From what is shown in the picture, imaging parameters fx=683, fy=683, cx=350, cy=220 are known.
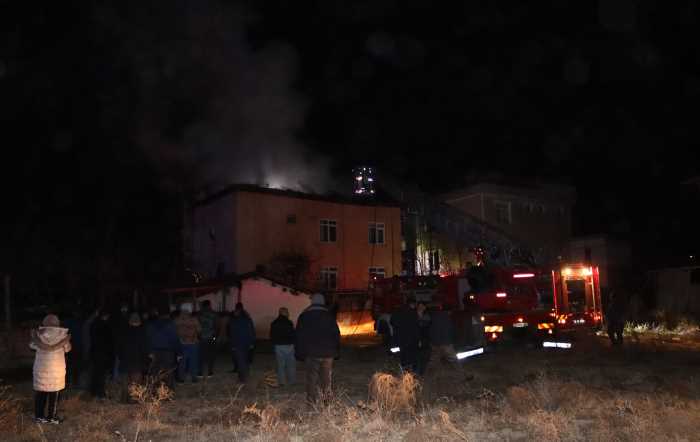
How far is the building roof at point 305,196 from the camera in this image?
29.9m

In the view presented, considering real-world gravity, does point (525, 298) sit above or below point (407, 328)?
above

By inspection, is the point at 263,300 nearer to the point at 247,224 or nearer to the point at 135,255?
the point at 247,224

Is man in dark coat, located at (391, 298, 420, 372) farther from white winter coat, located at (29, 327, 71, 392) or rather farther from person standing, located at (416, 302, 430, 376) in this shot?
white winter coat, located at (29, 327, 71, 392)

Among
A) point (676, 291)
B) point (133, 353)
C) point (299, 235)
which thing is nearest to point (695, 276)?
point (676, 291)

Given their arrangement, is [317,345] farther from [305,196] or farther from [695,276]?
[305,196]

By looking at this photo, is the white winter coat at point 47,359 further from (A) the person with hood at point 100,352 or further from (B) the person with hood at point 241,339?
(B) the person with hood at point 241,339

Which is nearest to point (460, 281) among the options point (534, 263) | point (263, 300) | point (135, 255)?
point (534, 263)

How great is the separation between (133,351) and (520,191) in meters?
28.5

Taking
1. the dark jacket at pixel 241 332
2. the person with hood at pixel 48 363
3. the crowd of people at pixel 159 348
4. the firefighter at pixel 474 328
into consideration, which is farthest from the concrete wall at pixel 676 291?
the person with hood at pixel 48 363

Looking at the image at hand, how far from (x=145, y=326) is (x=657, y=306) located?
76.0 ft

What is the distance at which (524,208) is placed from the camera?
3634cm

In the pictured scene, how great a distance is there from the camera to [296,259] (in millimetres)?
30016

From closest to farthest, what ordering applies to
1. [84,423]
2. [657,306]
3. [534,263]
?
[84,423] < [534,263] < [657,306]

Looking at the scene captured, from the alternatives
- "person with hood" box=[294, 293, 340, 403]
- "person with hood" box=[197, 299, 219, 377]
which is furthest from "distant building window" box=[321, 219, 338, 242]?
"person with hood" box=[294, 293, 340, 403]
